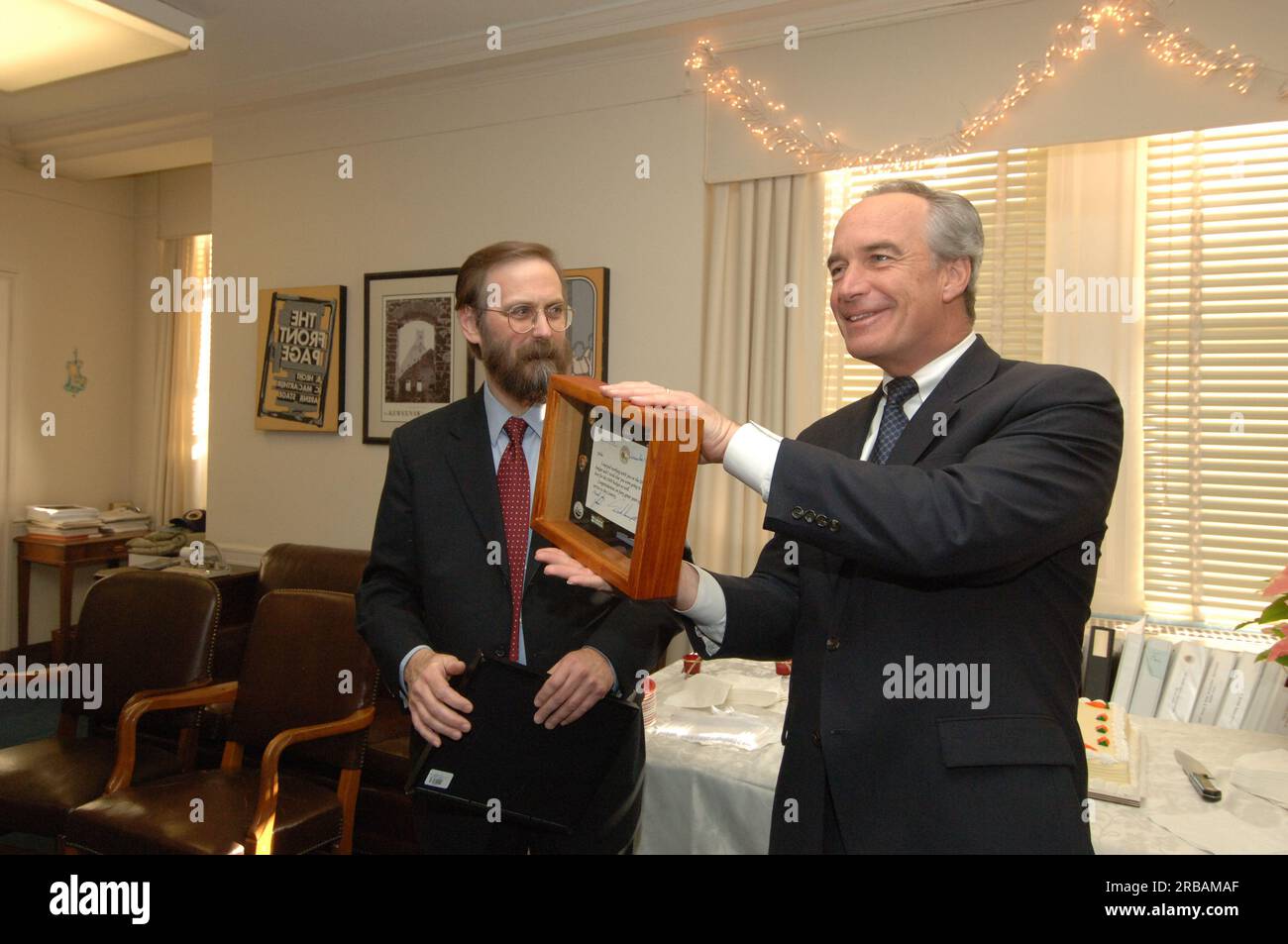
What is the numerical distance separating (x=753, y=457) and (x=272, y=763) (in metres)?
2.31

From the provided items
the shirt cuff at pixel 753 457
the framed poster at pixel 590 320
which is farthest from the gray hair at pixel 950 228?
the framed poster at pixel 590 320

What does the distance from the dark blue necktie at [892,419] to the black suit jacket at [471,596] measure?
58 centimetres

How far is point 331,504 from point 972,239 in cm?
429

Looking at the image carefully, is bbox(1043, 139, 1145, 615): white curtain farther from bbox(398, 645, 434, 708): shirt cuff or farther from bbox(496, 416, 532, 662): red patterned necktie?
bbox(398, 645, 434, 708): shirt cuff

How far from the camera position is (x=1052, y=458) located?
126 cm

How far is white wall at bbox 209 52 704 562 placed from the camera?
4148 millimetres

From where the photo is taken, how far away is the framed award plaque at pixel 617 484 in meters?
1.33

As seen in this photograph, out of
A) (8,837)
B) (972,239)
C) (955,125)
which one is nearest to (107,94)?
(8,837)

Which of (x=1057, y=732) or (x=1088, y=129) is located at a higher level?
(x=1088, y=129)

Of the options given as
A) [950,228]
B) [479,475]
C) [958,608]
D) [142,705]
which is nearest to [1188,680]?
[958,608]

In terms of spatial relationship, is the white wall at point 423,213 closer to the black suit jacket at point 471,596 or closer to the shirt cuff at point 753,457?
the black suit jacket at point 471,596
